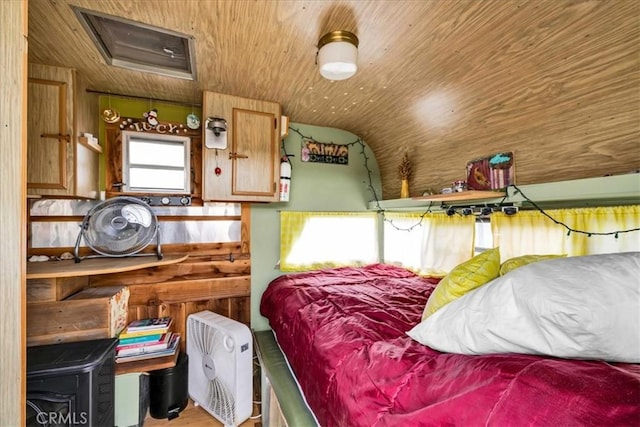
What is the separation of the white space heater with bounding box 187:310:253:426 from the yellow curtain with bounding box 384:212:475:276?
5.72ft

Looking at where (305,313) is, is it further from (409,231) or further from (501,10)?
(501,10)

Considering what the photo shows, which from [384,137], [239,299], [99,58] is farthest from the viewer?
[384,137]

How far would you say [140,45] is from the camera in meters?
1.56

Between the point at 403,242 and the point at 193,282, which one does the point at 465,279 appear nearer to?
the point at 403,242

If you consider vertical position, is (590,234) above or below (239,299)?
above

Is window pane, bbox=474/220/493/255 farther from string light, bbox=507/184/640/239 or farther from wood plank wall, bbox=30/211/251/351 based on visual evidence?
wood plank wall, bbox=30/211/251/351

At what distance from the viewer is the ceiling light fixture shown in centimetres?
132

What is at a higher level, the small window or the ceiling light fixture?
the ceiling light fixture

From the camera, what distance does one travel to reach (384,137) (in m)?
2.74

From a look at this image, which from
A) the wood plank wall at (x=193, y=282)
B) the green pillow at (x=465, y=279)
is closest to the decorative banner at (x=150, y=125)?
the wood plank wall at (x=193, y=282)

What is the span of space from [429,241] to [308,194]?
4.36ft

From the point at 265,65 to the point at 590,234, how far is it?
218 centimetres

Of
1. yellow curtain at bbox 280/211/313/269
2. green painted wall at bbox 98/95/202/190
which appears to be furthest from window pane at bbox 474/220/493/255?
green painted wall at bbox 98/95/202/190

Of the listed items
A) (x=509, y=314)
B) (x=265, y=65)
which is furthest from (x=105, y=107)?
(x=509, y=314)
